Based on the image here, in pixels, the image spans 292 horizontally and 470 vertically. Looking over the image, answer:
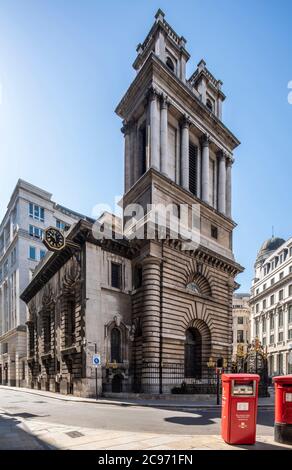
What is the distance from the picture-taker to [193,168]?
3900 cm

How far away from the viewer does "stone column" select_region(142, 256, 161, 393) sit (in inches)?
1058

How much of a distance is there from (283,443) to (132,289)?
2299 cm

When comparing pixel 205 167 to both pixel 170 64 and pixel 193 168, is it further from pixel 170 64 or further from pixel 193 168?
pixel 170 64

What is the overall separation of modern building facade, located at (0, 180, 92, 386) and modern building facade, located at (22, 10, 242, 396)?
12.4 metres

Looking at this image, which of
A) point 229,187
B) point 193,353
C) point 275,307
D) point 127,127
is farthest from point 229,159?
point 275,307

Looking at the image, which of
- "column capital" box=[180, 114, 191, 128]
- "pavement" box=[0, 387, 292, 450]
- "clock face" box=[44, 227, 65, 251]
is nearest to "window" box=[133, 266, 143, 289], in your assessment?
"clock face" box=[44, 227, 65, 251]

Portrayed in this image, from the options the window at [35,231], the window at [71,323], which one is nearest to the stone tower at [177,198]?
the window at [71,323]

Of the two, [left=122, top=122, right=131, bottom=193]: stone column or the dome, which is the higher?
[left=122, top=122, right=131, bottom=193]: stone column

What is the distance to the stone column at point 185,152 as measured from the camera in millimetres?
35125

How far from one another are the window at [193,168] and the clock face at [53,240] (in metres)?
15.6

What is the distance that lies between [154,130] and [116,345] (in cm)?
1945

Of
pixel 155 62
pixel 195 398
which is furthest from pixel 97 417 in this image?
pixel 155 62

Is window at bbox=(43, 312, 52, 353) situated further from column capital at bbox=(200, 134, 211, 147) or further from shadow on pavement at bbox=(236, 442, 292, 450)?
shadow on pavement at bbox=(236, 442, 292, 450)
